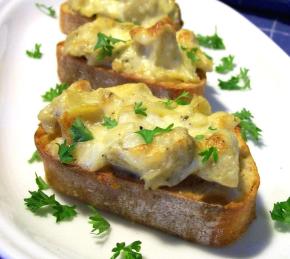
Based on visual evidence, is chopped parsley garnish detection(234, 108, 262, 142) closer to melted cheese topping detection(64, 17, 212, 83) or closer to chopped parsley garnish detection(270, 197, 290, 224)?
melted cheese topping detection(64, 17, 212, 83)

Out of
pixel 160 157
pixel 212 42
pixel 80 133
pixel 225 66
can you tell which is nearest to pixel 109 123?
pixel 80 133

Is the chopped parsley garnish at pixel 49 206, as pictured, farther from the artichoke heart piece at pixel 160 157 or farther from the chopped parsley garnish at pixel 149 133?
the chopped parsley garnish at pixel 149 133

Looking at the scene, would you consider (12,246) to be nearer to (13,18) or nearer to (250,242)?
(250,242)

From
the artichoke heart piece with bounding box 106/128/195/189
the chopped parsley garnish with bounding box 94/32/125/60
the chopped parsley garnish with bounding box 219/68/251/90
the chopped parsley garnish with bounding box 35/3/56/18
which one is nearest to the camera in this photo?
the artichoke heart piece with bounding box 106/128/195/189

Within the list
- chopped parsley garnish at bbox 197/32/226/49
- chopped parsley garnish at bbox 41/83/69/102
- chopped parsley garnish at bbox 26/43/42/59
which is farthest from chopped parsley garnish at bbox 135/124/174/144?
chopped parsley garnish at bbox 197/32/226/49

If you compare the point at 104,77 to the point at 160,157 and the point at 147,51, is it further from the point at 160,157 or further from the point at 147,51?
the point at 160,157

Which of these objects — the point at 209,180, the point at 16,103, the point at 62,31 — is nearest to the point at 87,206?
the point at 209,180
